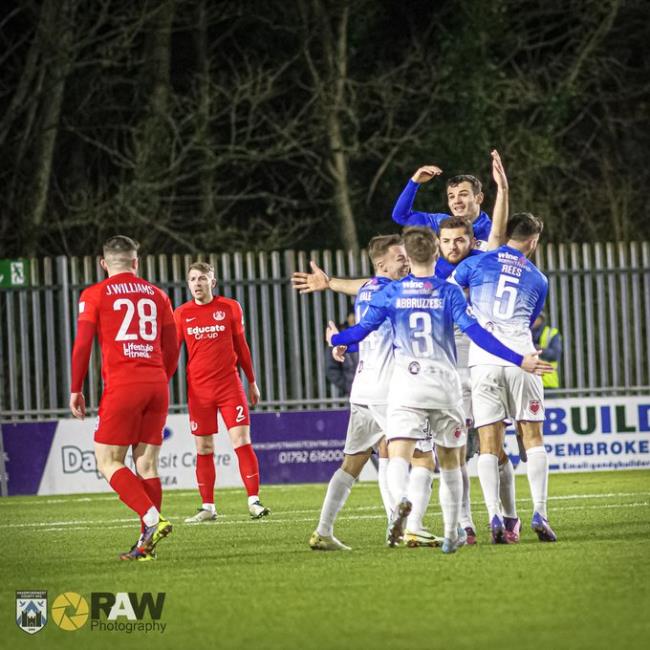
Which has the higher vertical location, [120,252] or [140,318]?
[120,252]

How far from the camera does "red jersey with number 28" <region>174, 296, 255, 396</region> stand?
13.5 m

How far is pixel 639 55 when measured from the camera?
3125cm

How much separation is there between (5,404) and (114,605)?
45.0 feet

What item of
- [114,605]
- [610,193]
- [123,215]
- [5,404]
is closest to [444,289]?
[114,605]

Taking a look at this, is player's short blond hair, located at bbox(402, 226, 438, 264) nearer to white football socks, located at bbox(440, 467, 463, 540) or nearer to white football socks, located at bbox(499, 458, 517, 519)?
white football socks, located at bbox(440, 467, 463, 540)

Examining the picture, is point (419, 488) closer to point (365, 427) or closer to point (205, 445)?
point (365, 427)

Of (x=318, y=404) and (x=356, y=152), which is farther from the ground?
(x=356, y=152)

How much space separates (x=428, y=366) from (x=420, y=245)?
2.30ft

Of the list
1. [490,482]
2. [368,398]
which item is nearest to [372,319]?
[368,398]

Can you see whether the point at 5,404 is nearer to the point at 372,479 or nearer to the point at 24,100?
the point at 372,479

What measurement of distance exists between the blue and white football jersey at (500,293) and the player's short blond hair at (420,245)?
77 cm

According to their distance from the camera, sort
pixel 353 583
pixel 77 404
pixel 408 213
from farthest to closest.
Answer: pixel 408 213
pixel 77 404
pixel 353 583

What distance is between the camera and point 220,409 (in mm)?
13492

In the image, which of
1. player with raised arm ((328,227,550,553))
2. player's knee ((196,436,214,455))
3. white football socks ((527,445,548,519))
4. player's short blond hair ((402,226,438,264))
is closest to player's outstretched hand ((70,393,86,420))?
player with raised arm ((328,227,550,553))
